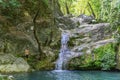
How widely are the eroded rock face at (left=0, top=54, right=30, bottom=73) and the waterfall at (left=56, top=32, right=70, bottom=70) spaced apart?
111 inches

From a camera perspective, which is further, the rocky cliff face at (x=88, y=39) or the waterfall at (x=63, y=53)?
the rocky cliff face at (x=88, y=39)

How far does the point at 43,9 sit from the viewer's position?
24.2m

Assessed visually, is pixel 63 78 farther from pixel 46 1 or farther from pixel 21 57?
pixel 46 1

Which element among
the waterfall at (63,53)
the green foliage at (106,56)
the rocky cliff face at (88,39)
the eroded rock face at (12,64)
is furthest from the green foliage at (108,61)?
the eroded rock face at (12,64)

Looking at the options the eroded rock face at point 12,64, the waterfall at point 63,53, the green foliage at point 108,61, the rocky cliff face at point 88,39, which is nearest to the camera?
the eroded rock face at point 12,64

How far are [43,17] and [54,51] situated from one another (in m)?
3.44

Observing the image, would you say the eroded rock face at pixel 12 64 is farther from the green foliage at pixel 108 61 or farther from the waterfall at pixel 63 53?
the green foliage at pixel 108 61

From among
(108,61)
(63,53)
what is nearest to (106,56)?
(108,61)

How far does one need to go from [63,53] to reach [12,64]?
5247 millimetres

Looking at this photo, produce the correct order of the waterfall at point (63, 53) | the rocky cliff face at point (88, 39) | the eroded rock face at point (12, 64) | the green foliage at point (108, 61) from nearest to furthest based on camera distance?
1. the eroded rock face at point (12, 64)
2. the green foliage at point (108, 61)
3. the waterfall at point (63, 53)
4. the rocky cliff face at point (88, 39)

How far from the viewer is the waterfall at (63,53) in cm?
2166

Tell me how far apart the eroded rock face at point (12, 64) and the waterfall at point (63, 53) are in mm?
2821

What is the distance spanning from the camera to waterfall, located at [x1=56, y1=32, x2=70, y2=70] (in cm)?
2166

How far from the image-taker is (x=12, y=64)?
64.0 ft
